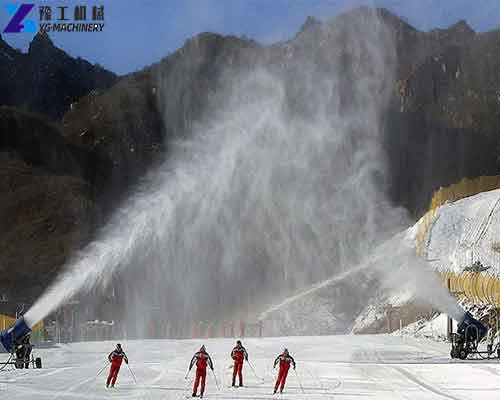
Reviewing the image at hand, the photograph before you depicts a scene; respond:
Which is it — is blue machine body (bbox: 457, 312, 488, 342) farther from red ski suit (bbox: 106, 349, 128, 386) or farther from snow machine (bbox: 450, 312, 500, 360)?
red ski suit (bbox: 106, 349, 128, 386)

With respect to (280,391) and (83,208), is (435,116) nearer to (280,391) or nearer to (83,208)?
(83,208)

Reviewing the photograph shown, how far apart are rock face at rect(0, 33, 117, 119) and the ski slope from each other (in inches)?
2883

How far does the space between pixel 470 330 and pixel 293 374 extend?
749 centimetres

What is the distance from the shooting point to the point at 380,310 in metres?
47.4

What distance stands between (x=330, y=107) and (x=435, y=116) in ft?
45.3

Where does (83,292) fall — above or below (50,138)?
below

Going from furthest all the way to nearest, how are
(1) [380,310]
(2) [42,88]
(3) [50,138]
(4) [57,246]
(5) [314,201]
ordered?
(2) [42,88]
(3) [50,138]
(5) [314,201]
(4) [57,246]
(1) [380,310]

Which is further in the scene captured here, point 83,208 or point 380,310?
point 83,208

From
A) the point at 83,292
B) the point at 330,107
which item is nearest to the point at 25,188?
the point at 83,292

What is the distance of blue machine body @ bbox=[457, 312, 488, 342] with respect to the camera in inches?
1012

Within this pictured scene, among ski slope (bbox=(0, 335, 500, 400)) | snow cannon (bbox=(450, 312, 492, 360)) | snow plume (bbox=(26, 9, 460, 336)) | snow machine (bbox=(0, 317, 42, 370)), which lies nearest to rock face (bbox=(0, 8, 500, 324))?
snow plume (bbox=(26, 9, 460, 336))

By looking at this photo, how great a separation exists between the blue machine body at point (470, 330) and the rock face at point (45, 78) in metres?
83.2

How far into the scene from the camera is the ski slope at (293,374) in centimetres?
1744

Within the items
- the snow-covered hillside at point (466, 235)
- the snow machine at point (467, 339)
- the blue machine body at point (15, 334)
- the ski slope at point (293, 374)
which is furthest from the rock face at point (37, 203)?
the snow machine at point (467, 339)
